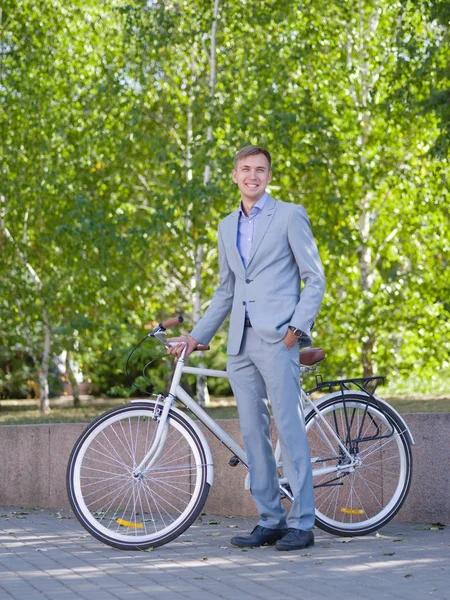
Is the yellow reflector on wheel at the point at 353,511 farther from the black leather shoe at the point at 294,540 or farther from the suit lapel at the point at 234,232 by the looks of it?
the suit lapel at the point at 234,232

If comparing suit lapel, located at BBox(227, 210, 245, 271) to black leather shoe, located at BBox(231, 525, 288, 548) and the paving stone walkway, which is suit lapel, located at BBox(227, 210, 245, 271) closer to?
black leather shoe, located at BBox(231, 525, 288, 548)

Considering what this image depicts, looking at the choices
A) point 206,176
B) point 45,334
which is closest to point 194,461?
point 206,176

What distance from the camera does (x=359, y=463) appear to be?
292 inches

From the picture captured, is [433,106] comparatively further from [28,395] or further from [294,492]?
[28,395]

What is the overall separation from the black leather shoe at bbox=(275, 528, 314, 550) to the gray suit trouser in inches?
1.5

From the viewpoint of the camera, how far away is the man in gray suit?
681 centimetres

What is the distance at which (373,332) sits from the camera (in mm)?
20125

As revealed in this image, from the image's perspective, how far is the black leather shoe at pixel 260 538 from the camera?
701 cm

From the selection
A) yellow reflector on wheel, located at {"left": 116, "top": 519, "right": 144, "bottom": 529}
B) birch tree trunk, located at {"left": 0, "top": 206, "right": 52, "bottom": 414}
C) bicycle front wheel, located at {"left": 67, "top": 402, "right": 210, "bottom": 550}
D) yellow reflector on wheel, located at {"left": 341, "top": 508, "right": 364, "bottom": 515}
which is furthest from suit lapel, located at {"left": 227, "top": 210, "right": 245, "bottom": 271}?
birch tree trunk, located at {"left": 0, "top": 206, "right": 52, "bottom": 414}

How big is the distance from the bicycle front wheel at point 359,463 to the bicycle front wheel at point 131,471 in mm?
746

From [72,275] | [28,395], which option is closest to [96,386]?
[28,395]

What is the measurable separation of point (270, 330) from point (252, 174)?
0.91 m

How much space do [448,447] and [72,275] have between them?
13.0m

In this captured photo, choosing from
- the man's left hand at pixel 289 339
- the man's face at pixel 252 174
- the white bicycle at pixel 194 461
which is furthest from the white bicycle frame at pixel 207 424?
the man's face at pixel 252 174
